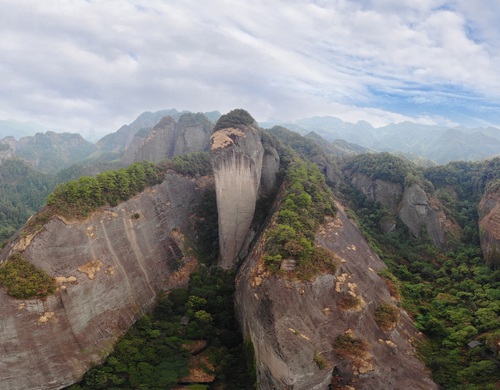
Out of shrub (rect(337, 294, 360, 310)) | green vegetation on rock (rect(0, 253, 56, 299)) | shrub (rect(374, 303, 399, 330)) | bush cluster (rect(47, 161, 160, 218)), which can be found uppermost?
bush cluster (rect(47, 161, 160, 218))

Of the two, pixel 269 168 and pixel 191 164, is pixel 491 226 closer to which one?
pixel 269 168

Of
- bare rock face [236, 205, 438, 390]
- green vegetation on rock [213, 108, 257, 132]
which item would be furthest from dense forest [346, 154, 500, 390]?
green vegetation on rock [213, 108, 257, 132]

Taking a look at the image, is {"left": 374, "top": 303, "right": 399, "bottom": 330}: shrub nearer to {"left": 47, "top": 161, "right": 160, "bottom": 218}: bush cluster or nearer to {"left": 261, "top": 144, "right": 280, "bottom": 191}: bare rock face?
{"left": 261, "top": 144, "right": 280, "bottom": 191}: bare rock face

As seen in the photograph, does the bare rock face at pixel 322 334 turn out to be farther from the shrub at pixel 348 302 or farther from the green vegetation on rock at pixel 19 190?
the green vegetation on rock at pixel 19 190

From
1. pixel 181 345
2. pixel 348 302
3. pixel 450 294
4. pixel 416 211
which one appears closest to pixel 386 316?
pixel 348 302

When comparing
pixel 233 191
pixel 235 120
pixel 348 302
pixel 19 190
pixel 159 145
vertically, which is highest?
pixel 235 120

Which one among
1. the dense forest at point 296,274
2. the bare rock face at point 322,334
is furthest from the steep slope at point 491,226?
the bare rock face at point 322,334

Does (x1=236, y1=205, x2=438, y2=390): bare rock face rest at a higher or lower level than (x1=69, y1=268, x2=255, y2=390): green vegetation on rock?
higher
